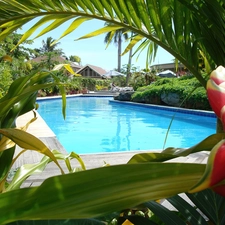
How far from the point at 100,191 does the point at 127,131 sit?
9499 mm

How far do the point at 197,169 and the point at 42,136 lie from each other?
572 cm

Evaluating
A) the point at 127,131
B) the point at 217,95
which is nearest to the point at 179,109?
the point at 127,131

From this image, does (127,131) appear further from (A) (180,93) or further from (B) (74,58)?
(B) (74,58)

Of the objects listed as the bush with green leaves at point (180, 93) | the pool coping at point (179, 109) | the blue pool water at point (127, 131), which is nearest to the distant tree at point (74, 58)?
the pool coping at point (179, 109)

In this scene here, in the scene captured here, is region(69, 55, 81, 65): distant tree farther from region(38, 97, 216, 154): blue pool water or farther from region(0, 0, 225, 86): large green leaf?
region(0, 0, 225, 86): large green leaf

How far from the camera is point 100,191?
0.80ft

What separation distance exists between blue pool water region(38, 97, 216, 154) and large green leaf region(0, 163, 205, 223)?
693cm

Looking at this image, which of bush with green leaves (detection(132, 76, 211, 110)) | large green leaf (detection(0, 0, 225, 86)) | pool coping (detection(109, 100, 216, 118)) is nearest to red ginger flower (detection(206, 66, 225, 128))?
large green leaf (detection(0, 0, 225, 86))

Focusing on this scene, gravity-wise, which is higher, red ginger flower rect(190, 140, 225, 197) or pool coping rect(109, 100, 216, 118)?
red ginger flower rect(190, 140, 225, 197)

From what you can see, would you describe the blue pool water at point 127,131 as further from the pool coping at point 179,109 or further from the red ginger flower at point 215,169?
the red ginger flower at point 215,169

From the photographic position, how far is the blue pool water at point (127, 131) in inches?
305

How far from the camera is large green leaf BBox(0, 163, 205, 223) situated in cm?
24

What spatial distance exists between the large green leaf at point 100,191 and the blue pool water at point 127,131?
693 cm

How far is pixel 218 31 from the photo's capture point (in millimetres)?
946
